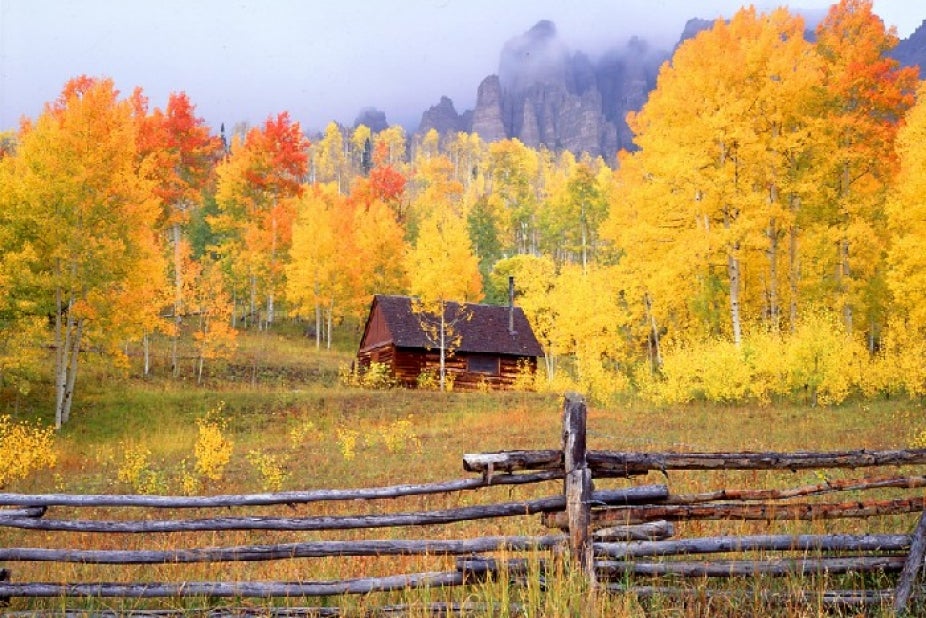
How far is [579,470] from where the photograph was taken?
17.4 ft

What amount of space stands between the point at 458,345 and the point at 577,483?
101 feet

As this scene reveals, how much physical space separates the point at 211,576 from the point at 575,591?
3.49 meters

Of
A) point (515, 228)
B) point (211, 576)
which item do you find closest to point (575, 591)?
point (211, 576)

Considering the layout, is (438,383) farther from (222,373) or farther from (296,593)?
(296,593)

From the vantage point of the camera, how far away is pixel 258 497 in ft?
19.4

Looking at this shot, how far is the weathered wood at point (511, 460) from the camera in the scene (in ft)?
17.6

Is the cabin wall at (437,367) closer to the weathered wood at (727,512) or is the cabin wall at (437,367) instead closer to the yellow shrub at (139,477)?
the yellow shrub at (139,477)

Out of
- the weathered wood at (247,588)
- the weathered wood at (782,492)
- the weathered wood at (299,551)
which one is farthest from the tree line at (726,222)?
the weathered wood at (247,588)

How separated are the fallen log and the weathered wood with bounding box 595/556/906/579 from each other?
89cm

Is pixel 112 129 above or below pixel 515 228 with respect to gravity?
below

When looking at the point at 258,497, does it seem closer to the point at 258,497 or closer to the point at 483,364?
the point at 258,497

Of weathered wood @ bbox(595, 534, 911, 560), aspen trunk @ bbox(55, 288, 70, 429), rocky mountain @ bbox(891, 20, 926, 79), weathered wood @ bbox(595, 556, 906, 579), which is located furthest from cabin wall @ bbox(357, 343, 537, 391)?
rocky mountain @ bbox(891, 20, 926, 79)

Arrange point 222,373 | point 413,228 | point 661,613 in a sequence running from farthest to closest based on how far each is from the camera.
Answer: point 413,228, point 222,373, point 661,613

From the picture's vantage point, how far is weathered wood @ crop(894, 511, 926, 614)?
4.91 metres
